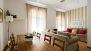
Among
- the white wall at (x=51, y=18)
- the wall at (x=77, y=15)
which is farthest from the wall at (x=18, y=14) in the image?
the wall at (x=77, y=15)

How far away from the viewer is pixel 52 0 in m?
4.84

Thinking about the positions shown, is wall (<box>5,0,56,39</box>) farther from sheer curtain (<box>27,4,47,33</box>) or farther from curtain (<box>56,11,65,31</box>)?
curtain (<box>56,11,65,31</box>)

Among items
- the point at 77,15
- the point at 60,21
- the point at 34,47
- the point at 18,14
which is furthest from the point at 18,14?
the point at 77,15

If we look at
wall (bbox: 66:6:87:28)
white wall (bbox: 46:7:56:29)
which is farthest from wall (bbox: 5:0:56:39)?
wall (bbox: 66:6:87:28)

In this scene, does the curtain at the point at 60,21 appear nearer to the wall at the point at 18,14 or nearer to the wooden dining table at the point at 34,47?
the wall at the point at 18,14

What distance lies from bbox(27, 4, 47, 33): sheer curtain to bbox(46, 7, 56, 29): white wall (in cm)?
44

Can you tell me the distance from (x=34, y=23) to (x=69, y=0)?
10.3ft

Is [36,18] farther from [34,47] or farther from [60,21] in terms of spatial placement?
[34,47]

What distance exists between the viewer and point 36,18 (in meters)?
5.60

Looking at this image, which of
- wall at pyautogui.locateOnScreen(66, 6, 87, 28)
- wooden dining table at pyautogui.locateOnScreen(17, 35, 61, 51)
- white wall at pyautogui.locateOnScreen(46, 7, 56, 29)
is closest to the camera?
wooden dining table at pyautogui.locateOnScreen(17, 35, 61, 51)

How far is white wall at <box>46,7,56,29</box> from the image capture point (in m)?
6.31

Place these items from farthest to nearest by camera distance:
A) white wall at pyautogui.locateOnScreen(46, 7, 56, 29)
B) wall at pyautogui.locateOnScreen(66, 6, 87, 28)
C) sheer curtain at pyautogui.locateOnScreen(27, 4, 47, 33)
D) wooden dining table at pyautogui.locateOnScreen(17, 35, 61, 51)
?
white wall at pyautogui.locateOnScreen(46, 7, 56, 29) → wall at pyautogui.locateOnScreen(66, 6, 87, 28) → sheer curtain at pyautogui.locateOnScreen(27, 4, 47, 33) → wooden dining table at pyautogui.locateOnScreen(17, 35, 61, 51)

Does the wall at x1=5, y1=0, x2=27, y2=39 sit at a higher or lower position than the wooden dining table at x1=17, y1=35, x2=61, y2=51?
higher

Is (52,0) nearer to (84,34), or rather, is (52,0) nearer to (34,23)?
(34,23)
